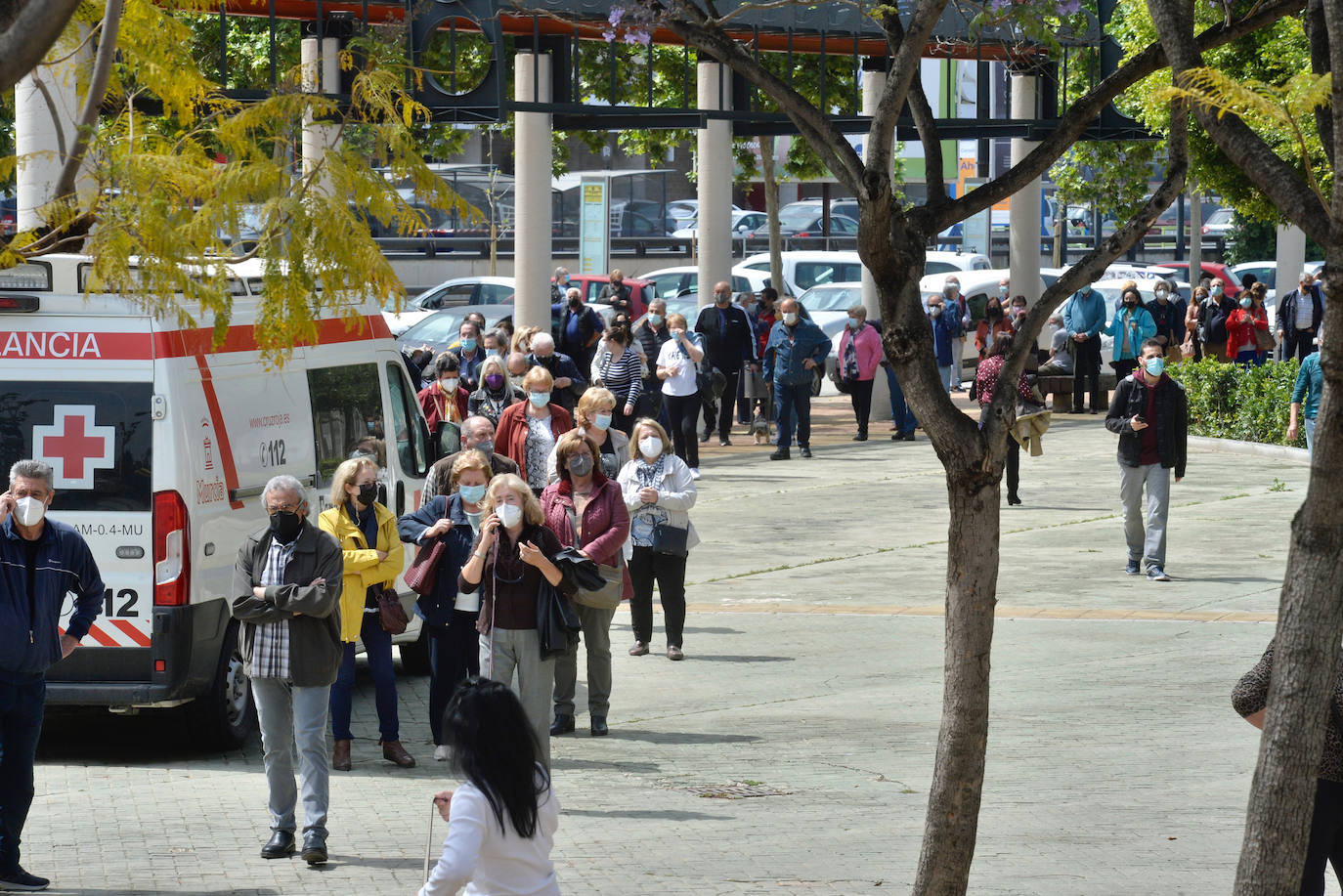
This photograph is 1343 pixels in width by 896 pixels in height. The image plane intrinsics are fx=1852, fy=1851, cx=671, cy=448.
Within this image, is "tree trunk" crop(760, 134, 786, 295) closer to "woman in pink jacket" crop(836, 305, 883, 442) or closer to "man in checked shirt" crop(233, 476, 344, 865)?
"woman in pink jacket" crop(836, 305, 883, 442)

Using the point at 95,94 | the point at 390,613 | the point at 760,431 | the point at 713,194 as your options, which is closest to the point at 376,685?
the point at 390,613

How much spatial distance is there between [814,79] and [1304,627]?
28.0 m

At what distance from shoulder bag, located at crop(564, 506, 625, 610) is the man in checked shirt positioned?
1297 mm

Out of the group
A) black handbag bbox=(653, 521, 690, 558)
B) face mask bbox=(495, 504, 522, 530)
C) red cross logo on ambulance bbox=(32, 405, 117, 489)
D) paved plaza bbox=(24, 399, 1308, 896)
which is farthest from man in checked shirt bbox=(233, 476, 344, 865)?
black handbag bbox=(653, 521, 690, 558)

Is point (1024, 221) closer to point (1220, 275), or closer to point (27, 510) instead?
point (1220, 275)

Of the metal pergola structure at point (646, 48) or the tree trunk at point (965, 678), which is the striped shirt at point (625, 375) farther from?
the tree trunk at point (965, 678)

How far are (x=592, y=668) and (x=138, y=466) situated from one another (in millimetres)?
2764

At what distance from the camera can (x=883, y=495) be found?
19359mm

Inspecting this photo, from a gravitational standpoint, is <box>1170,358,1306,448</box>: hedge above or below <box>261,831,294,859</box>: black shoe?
above

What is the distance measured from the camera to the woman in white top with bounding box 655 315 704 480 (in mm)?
19781

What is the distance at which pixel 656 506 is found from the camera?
11.6 m

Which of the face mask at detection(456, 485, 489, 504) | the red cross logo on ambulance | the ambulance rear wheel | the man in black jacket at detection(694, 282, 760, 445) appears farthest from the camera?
the man in black jacket at detection(694, 282, 760, 445)

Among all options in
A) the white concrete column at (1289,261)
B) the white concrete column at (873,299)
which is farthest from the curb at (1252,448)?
the white concrete column at (1289,261)

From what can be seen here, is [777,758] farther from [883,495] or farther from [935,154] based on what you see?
[883,495]
